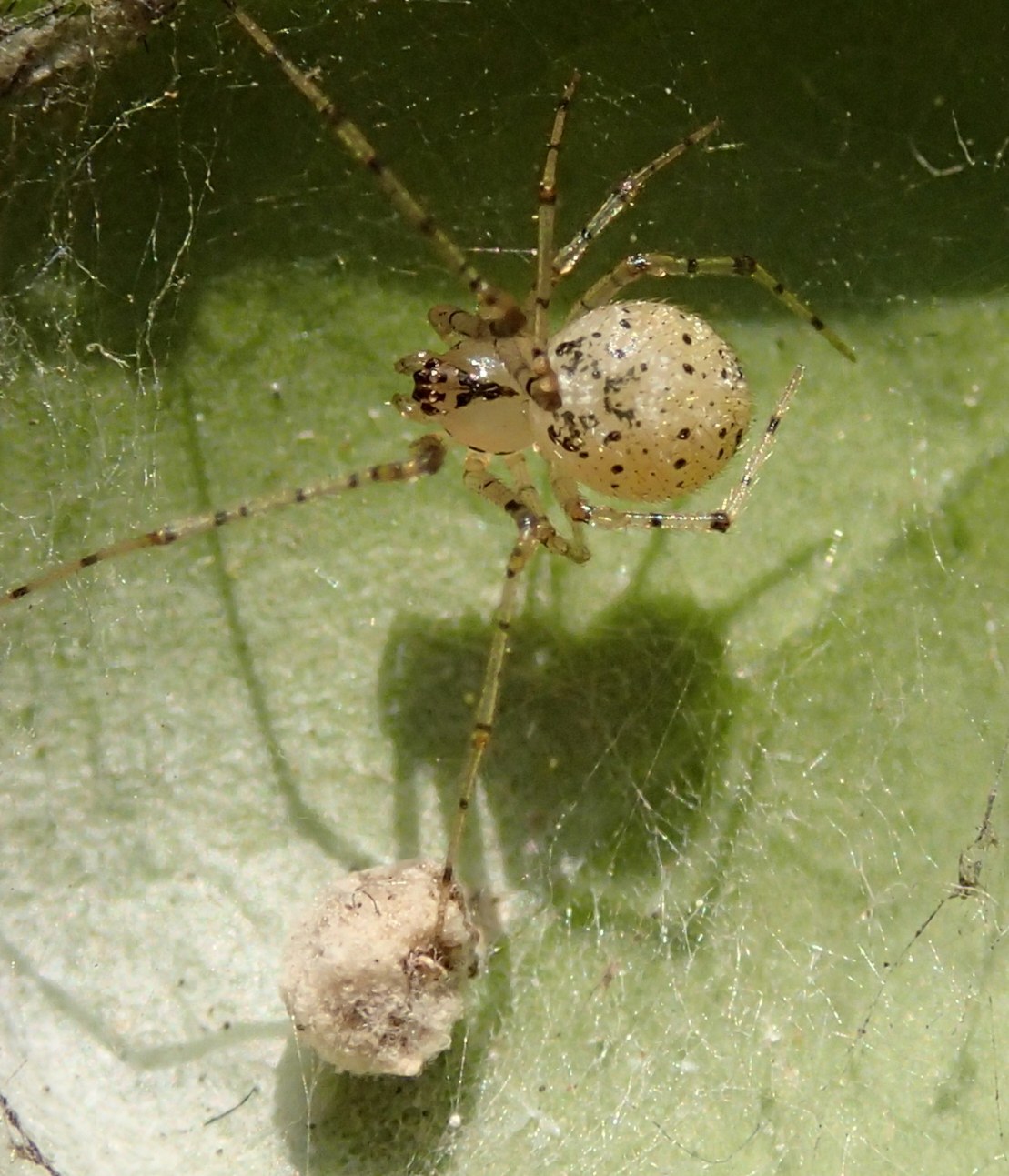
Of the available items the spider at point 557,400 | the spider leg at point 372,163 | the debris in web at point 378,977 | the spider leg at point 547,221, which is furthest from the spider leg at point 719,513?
the debris in web at point 378,977

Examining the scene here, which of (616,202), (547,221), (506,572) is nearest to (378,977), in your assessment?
(506,572)

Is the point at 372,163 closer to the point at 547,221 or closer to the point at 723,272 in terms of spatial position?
the point at 547,221

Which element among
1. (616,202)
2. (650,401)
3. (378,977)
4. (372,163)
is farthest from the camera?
(616,202)

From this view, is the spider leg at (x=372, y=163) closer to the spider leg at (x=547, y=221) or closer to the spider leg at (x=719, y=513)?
the spider leg at (x=547, y=221)

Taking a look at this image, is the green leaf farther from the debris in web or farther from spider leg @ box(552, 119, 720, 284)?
the debris in web

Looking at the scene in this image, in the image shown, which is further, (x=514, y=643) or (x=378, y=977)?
(x=514, y=643)

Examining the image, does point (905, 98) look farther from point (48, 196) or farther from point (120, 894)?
point (120, 894)

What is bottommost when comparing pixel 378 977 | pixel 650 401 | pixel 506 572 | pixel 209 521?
pixel 378 977
